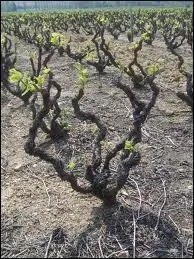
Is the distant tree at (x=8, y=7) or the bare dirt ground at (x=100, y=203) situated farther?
the distant tree at (x=8, y=7)

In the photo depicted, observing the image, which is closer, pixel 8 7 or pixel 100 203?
pixel 100 203

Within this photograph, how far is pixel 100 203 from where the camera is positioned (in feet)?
14.0

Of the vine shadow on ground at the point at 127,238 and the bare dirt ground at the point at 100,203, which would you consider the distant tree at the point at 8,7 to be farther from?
the vine shadow on ground at the point at 127,238

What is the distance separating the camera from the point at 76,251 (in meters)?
3.65

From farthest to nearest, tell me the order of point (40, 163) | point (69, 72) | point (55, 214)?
1. point (69, 72)
2. point (40, 163)
3. point (55, 214)

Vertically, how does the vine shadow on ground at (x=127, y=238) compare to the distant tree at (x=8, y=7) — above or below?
below

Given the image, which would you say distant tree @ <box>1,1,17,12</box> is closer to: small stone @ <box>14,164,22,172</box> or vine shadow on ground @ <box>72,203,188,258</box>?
small stone @ <box>14,164,22,172</box>

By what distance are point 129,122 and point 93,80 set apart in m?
2.84

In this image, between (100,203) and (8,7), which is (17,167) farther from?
(8,7)

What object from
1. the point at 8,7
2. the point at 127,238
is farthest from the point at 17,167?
the point at 8,7

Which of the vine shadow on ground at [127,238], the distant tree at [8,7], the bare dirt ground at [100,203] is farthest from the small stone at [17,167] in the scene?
the distant tree at [8,7]

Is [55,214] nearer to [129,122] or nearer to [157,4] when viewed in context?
[129,122]

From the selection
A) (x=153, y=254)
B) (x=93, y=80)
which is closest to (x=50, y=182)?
(x=153, y=254)

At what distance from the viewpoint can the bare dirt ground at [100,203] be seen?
3.68 metres
